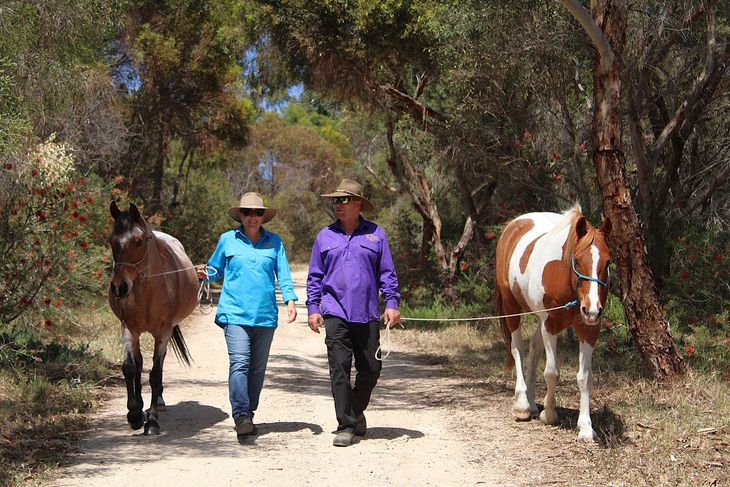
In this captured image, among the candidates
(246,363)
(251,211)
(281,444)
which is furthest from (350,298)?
(281,444)

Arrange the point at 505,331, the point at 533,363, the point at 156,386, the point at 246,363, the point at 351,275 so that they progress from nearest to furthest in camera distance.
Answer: the point at 351,275 < the point at 246,363 < the point at 156,386 < the point at 533,363 < the point at 505,331

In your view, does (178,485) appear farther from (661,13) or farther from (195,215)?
(195,215)

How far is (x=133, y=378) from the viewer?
8.01 meters

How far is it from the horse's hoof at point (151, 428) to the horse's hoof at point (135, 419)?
74 millimetres

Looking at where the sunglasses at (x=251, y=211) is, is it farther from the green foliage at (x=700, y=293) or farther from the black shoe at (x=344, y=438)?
the green foliage at (x=700, y=293)

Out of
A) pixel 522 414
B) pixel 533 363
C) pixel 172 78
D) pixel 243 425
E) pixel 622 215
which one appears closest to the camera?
pixel 243 425

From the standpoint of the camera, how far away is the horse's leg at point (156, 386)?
7.89 metres

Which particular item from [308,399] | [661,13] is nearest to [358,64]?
[661,13]

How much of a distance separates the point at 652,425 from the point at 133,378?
4616mm

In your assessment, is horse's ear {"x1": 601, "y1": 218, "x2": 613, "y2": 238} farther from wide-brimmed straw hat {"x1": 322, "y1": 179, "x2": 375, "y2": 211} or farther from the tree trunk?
wide-brimmed straw hat {"x1": 322, "y1": 179, "x2": 375, "y2": 211}

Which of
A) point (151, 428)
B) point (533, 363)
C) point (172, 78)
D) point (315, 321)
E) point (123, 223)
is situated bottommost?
point (151, 428)

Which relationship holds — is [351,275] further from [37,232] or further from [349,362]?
[37,232]

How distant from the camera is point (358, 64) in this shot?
1767 cm

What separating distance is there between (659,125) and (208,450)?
914 centimetres
